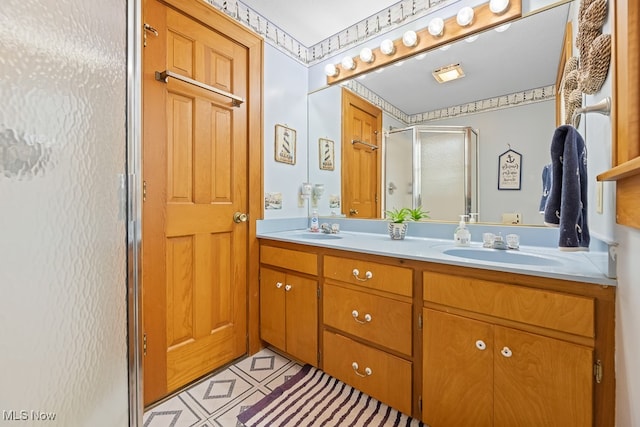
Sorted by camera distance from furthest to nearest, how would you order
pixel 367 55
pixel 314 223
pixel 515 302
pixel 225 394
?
pixel 314 223 < pixel 367 55 < pixel 225 394 < pixel 515 302

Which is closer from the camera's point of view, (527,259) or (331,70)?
(527,259)

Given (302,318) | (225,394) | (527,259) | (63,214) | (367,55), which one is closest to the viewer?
(63,214)

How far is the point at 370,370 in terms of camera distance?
1.30 meters

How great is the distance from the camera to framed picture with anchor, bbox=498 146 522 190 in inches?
56.5

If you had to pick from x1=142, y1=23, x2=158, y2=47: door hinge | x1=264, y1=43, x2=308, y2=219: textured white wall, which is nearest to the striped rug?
x1=264, y1=43, x2=308, y2=219: textured white wall

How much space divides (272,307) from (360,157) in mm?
1282

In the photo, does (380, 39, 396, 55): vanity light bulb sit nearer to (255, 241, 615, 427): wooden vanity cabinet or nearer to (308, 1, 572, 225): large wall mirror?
(308, 1, 572, 225): large wall mirror

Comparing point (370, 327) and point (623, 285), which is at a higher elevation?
point (623, 285)

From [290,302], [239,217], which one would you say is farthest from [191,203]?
[290,302]

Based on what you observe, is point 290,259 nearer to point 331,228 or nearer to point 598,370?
point 331,228

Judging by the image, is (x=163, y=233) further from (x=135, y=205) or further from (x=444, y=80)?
(x=444, y=80)

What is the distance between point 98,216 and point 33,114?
25cm

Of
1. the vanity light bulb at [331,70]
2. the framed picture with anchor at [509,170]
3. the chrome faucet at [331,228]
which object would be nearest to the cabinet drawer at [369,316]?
the chrome faucet at [331,228]

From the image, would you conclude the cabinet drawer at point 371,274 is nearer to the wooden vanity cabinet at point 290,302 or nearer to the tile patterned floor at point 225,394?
the wooden vanity cabinet at point 290,302
